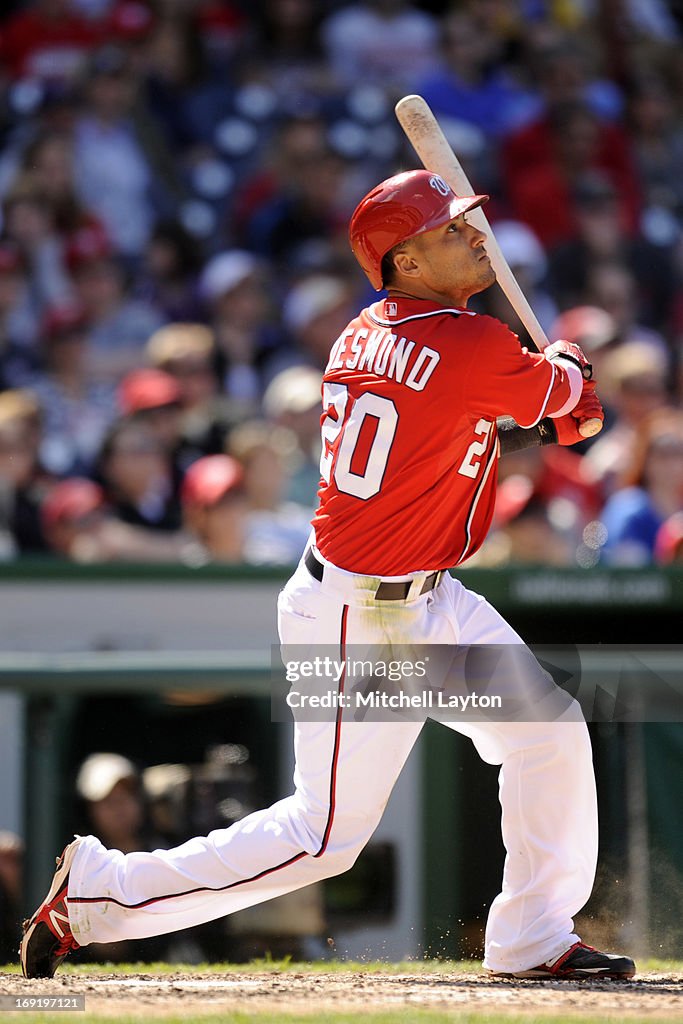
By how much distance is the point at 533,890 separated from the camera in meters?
3.86

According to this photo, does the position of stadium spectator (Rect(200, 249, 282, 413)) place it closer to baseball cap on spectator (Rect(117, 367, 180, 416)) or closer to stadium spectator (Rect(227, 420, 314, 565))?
baseball cap on spectator (Rect(117, 367, 180, 416))

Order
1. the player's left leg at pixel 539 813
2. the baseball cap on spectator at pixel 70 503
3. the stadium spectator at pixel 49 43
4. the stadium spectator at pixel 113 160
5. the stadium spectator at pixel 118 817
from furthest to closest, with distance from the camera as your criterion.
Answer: the stadium spectator at pixel 49 43 → the stadium spectator at pixel 113 160 → the baseball cap on spectator at pixel 70 503 → the stadium spectator at pixel 118 817 → the player's left leg at pixel 539 813

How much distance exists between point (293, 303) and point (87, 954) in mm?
4010

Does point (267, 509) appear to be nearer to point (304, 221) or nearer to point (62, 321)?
point (62, 321)

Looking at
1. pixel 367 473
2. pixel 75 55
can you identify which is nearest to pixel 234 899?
pixel 367 473

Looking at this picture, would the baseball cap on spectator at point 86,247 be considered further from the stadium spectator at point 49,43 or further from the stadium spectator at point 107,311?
the stadium spectator at point 49,43

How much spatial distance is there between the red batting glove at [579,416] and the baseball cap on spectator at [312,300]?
12.9 ft

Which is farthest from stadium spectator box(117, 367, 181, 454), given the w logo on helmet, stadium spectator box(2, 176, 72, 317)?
the w logo on helmet

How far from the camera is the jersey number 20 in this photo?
3.72 metres

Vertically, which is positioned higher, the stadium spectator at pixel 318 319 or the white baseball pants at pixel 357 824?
the stadium spectator at pixel 318 319

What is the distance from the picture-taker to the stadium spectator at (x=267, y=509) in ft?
19.9

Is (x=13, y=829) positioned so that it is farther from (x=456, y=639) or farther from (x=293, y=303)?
(x=293, y=303)

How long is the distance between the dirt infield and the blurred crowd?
224 cm

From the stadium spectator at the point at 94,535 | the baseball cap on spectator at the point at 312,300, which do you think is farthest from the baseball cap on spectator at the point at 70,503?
the baseball cap on spectator at the point at 312,300
